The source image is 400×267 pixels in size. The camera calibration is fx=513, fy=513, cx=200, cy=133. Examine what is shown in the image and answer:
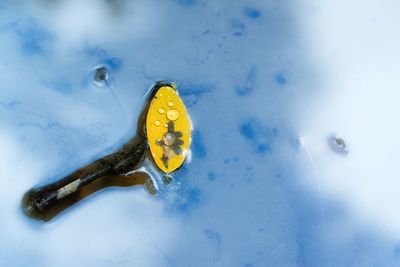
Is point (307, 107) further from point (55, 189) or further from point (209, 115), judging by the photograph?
point (55, 189)

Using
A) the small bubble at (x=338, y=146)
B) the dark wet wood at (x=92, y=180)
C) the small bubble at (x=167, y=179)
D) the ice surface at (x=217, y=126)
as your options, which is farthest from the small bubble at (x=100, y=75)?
the small bubble at (x=338, y=146)

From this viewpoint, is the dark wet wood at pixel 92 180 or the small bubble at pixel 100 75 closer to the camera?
the dark wet wood at pixel 92 180

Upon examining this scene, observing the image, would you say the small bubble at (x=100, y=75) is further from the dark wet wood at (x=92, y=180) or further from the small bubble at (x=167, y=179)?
the small bubble at (x=167, y=179)

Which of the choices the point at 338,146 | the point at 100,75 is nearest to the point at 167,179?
the point at 100,75

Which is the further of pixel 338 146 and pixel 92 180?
pixel 338 146

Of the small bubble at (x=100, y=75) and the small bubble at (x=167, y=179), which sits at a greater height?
the small bubble at (x=100, y=75)

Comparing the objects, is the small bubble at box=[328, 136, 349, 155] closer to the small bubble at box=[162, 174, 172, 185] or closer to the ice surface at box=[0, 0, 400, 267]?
the ice surface at box=[0, 0, 400, 267]

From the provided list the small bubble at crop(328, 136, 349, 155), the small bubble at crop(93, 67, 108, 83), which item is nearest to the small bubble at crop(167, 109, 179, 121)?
the small bubble at crop(93, 67, 108, 83)

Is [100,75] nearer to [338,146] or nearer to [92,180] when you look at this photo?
[92,180]
